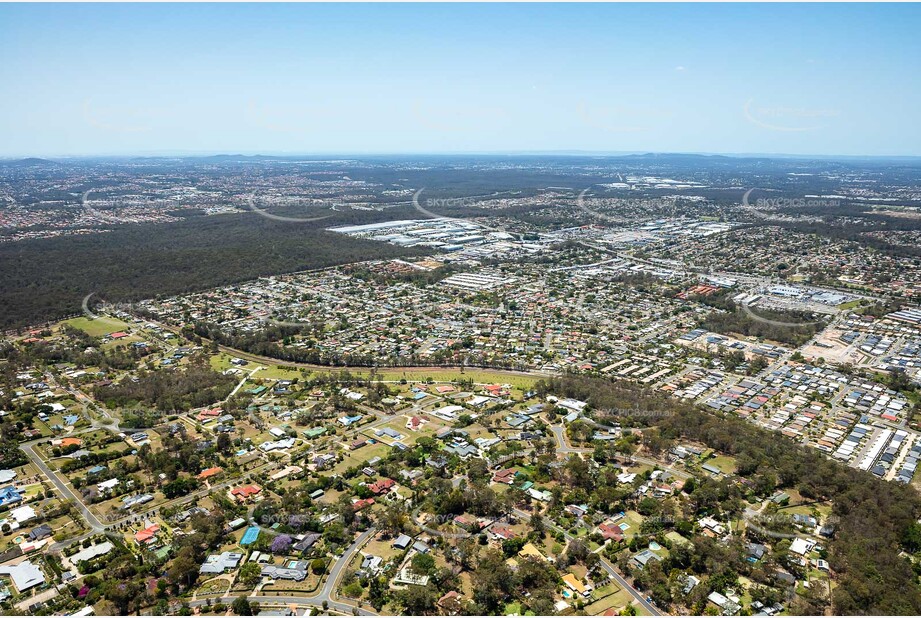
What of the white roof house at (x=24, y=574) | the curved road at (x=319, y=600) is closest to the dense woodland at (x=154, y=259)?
the white roof house at (x=24, y=574)

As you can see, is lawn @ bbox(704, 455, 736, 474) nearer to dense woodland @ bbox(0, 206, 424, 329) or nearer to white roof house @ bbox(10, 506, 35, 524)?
white roof house @ bbox(10, 506, 35, 524)

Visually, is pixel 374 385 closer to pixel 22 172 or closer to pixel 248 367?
pixel 248 367

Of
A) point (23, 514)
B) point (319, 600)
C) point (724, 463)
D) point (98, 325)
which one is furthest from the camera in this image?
point (98, 325)

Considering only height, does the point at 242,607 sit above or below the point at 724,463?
above

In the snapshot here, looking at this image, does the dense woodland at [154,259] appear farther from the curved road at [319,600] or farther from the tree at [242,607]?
the tree at [242,607]

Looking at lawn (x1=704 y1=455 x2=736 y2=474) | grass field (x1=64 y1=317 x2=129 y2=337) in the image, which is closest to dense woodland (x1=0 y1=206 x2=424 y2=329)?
grass field (x1=64 y1=317 x2=129 y2=337)

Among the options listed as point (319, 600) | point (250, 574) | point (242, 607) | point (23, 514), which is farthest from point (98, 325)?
point (319, 600)

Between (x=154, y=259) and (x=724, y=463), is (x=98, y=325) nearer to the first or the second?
(x=154, y=259)

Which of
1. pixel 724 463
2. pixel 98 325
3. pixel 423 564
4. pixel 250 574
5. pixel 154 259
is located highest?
pixel 154 259

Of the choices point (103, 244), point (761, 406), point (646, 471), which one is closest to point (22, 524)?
point (646, 471)

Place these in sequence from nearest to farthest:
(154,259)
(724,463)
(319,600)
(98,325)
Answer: (319,600), (724,463), (98,325), (154,259)

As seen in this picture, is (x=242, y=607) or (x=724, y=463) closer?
(x=242, y=607)

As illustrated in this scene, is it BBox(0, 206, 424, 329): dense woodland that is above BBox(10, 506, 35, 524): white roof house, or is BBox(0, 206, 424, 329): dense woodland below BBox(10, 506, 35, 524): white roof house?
above
